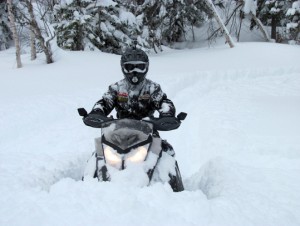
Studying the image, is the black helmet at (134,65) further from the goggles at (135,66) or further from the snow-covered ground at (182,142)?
the snow-covered ground at (182,142)

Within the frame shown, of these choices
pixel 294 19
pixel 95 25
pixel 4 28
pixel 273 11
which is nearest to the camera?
pixel 95 25

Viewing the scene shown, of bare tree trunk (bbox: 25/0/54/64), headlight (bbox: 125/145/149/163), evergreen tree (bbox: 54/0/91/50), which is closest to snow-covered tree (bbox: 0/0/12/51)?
evergreen tree (bbox: 54/0/91/50)

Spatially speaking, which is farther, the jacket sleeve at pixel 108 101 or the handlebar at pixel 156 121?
the jacket sleeve at pixel 108 101

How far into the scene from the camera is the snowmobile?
3.29m

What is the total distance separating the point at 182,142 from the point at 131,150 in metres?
4.44

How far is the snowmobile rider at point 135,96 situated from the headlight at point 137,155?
0.84 meters

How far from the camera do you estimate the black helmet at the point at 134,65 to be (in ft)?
13.6

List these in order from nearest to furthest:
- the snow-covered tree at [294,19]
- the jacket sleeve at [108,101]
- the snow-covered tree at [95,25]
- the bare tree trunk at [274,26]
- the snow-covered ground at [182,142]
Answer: the snow-covered ground at [182,142], the jacket sleeve at [108,101], the snow-covered tree at [95,25], the snow-covered tree at [294,19], the bare tree trunk at [274,26]

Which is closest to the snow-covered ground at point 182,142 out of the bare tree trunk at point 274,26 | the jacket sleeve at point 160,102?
the jacket sleeve at point 160,102

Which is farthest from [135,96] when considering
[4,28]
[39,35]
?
[4,28]

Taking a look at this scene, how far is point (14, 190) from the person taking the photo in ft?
11.7

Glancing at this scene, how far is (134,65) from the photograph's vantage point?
4.16 metres

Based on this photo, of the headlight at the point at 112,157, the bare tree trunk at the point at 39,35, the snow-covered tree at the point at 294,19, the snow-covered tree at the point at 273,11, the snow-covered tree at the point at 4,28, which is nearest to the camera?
the headlight at the point at 112,157

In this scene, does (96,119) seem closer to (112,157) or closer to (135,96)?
(112,157)
